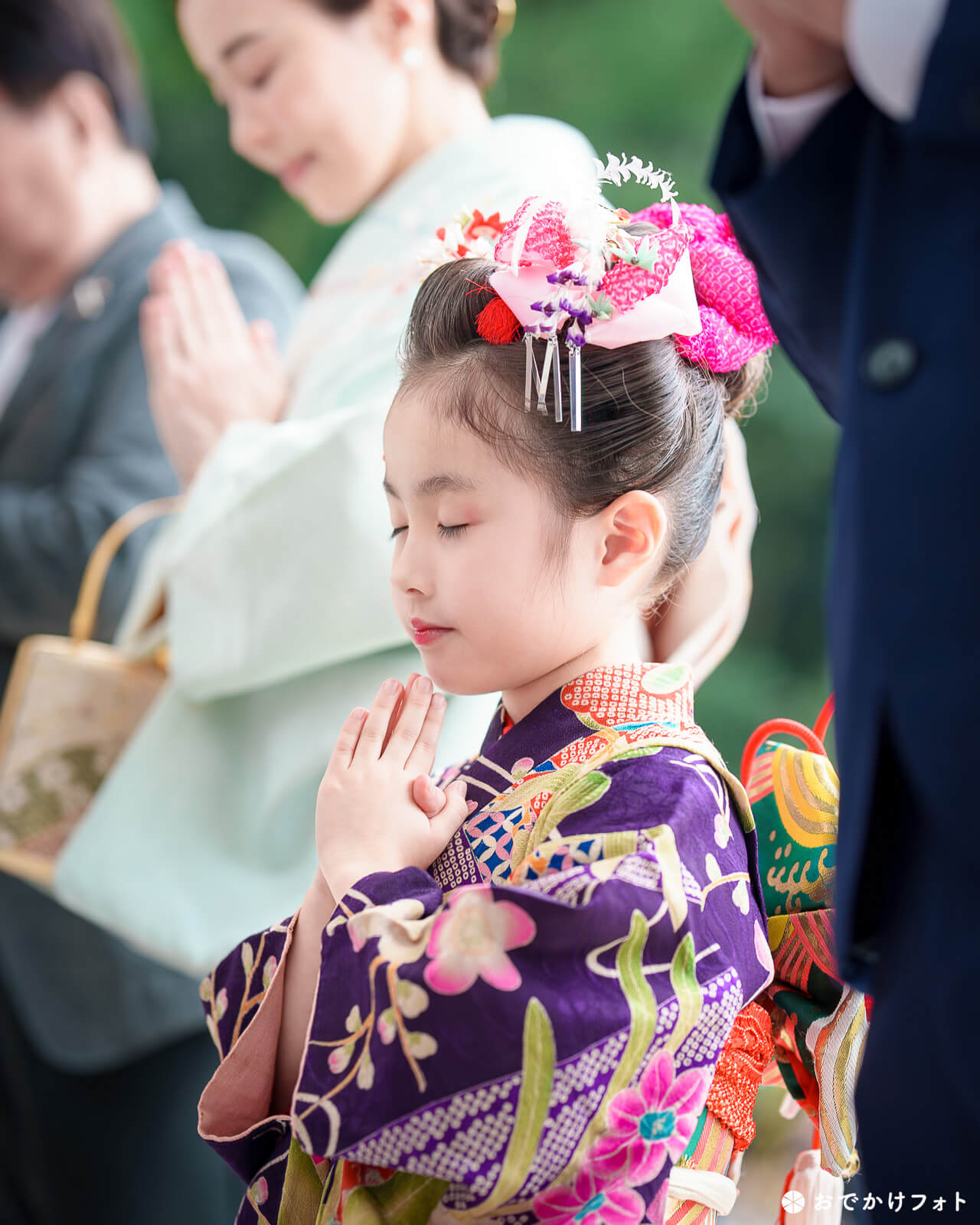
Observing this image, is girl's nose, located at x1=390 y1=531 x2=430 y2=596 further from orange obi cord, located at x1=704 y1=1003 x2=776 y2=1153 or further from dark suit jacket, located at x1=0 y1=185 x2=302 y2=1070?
dark suit jacket, located at x1=0 y1=185 x2=302 y2=1070

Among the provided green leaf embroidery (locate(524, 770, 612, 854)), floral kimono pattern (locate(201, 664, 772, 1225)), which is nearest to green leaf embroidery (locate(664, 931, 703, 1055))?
floral kimono pattern (locate(201, 664, 772, 1225))

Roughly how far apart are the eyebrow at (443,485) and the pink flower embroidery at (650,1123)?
15.3 inches

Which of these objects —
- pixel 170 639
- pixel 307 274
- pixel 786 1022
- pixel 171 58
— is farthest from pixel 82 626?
pixel 171 58

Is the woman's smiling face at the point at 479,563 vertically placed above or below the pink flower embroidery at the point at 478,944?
above

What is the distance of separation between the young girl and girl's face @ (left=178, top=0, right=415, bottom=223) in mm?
550

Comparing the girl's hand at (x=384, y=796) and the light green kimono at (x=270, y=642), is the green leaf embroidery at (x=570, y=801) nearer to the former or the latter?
the girl's hand at (x=384, y=796)

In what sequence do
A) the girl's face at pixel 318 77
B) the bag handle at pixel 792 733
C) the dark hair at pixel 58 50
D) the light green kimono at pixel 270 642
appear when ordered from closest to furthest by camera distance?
1. the bag handle at pixel 792 733
2. the light green kimono at pixel 270 642
3. the girl's face at pixel 318 77
4. the dark hair at pixel 58 50

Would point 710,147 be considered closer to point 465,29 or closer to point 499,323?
point 465,29

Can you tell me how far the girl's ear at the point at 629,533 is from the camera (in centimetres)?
85

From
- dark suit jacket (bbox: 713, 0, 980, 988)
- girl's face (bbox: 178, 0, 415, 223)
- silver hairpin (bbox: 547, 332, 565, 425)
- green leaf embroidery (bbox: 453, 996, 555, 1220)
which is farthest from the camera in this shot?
girl's face (bbox: 178, 0, 415, 223)

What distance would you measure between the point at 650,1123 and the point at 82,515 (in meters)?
1.25

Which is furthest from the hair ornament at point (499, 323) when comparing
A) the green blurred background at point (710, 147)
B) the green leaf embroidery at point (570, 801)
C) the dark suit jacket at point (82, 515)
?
the green blurred background at point (710, 147)

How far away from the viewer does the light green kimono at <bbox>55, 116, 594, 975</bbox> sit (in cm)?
113

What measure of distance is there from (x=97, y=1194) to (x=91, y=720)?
0.79 m
